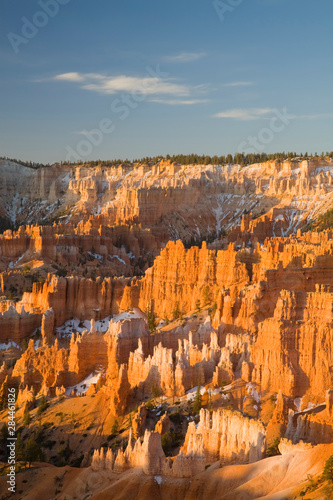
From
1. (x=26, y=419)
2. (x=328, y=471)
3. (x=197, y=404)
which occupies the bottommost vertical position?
(x=26, y=419)

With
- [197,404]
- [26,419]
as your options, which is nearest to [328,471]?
[197,404]

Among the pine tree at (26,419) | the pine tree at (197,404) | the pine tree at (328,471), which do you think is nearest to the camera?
the pine tree at (328,471)

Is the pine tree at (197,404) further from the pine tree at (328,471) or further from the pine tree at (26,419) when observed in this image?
the pine tree at (328,471)

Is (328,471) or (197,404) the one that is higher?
(328,471)

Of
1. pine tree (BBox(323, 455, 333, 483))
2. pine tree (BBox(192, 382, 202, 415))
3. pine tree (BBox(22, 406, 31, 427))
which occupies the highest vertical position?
pine tree (BBox(323, 455, 333, 483))

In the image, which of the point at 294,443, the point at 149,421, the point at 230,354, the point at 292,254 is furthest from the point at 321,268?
the point at 294,443

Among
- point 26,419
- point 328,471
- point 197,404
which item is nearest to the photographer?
point 328,471

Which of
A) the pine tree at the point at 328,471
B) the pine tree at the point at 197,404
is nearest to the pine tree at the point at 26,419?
the pine tree at the point at 197,404

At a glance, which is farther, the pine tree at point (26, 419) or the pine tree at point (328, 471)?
the pine tree at point (26, 419)

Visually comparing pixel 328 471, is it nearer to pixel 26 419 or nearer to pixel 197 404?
pixel 197 404

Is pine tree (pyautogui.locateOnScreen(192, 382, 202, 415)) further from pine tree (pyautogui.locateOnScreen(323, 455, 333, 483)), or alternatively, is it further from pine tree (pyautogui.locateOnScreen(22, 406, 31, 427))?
pine tree (pyautogui.locateOnScreen(323, 455, 333, 483))

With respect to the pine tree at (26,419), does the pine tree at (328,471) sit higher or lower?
higher

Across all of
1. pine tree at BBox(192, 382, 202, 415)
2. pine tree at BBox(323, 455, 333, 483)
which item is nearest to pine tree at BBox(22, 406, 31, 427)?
pine tree at BBox(192, 382, 202, 415)

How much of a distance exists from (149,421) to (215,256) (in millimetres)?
30911
